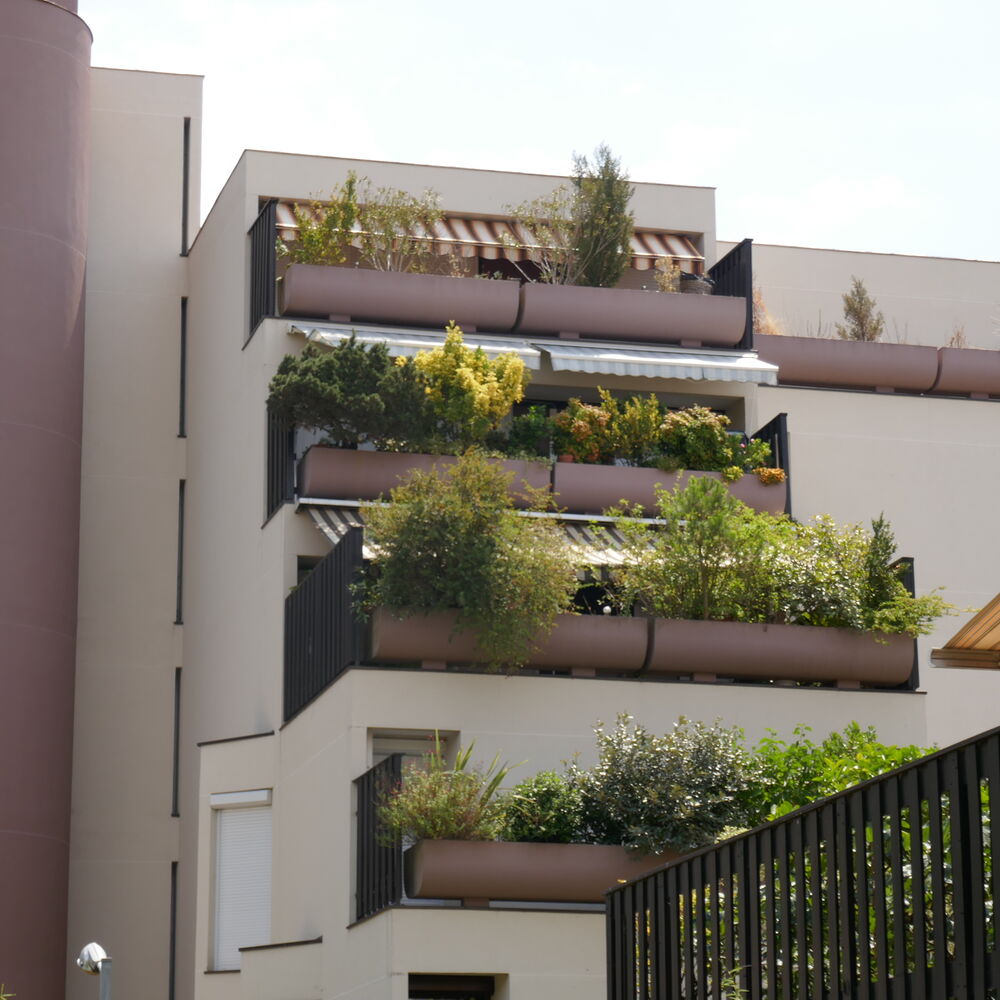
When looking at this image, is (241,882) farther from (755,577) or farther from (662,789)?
(755,577)

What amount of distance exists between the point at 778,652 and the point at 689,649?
39.1 inches

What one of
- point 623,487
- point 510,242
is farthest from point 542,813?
point 510,242

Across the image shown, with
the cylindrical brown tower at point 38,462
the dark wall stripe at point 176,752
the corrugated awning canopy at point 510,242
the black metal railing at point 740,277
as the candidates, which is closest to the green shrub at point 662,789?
the black metal railing at point 740,277

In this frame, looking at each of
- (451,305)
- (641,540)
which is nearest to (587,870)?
(641,540)

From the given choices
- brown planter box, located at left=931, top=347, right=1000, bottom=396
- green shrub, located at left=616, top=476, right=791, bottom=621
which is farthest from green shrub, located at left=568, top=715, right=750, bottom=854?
brown planter box, located at left=931, top=347, right=1000, bottom=396

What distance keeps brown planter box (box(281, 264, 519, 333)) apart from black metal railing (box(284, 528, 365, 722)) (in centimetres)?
408

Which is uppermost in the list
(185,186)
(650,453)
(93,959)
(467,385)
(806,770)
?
(185,186)

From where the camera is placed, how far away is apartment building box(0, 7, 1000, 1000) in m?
20.4

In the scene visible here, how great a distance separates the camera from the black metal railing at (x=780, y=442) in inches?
963

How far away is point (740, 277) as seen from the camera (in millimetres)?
26609

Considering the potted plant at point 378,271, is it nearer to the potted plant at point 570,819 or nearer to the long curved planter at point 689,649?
the long curved planter at point 689,649

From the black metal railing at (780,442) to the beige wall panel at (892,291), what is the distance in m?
6.24

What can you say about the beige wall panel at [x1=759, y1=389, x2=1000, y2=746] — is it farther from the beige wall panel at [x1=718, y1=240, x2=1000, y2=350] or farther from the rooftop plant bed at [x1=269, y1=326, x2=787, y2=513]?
the beige wall panel at [x1=718, y1=240, x2=1000, y2=350]

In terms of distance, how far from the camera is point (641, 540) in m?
21.3
